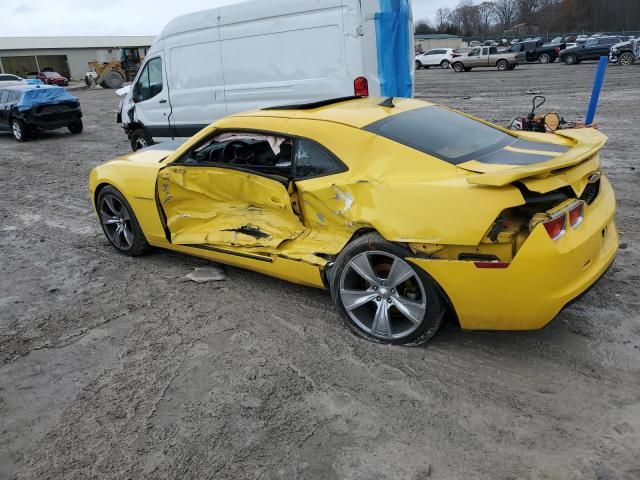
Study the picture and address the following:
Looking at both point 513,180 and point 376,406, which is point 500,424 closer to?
point 376,406

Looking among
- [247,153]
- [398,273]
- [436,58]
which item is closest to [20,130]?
[247,153]

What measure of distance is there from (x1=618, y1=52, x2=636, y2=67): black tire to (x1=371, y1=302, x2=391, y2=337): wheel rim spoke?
2847 cm

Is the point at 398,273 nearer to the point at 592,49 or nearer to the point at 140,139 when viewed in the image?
the point at 140,139

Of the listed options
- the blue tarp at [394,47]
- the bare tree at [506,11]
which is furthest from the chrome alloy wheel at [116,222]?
the bare tree at [506,11]

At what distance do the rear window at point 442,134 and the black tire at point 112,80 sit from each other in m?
36.3

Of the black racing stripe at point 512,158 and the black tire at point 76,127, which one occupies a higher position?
the black tire at point 76,127

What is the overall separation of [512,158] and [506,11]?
11212 cm

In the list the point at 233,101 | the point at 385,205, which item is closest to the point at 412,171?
the point at 385,205

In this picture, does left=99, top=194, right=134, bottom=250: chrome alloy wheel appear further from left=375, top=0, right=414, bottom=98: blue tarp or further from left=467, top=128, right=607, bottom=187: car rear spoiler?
left=375, top=0, right=414, bottom=98: blue tarp

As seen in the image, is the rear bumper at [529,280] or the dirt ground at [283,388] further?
the rear bumper at [529,280]

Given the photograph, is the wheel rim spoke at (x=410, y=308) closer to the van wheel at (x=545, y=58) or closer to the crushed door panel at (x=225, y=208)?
the crushed door panel at (x=225, y=208)

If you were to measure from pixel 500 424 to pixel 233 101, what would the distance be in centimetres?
682

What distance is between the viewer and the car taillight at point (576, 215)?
2.90m

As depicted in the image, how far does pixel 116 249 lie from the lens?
5285 mm
